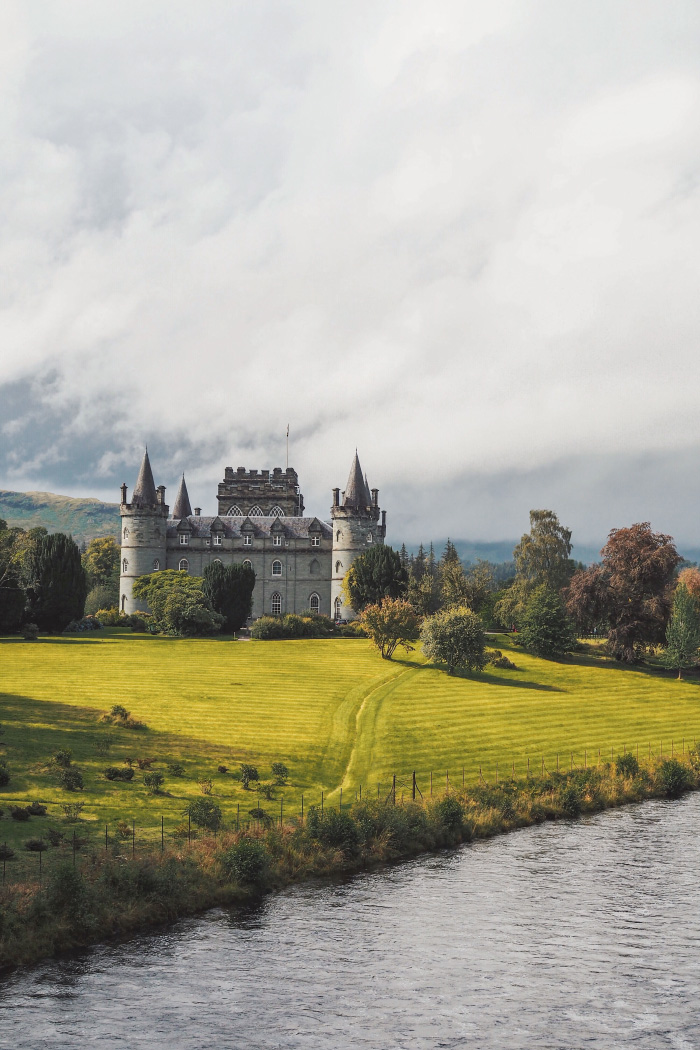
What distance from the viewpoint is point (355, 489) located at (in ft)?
345

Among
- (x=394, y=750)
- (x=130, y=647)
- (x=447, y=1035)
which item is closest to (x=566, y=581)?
(x=130, y=647)

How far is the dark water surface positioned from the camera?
23.2m

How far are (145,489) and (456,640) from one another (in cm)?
5147

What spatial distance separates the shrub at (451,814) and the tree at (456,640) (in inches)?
1227

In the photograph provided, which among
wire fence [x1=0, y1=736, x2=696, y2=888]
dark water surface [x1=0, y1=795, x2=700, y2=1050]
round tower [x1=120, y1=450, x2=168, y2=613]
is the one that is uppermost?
round tower [x1=120, y1=450, x2=168, y2=613]

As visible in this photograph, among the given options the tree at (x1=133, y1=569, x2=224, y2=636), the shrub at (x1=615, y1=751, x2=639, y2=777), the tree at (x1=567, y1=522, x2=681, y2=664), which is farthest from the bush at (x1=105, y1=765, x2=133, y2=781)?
the tree at (x1=567, y1=522, x2=681, y2=664)

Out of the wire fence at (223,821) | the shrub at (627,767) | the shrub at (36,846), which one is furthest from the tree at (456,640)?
the shrub at (36,846)

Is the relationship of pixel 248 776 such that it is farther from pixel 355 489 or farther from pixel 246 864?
pixel 355 489

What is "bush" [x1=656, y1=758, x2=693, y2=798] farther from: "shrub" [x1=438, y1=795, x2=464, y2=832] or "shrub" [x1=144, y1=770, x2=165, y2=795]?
"shrub" [x1=144, y1=770, x2=165, y2=795]

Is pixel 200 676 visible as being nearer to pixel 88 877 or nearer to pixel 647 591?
pixel 88 877

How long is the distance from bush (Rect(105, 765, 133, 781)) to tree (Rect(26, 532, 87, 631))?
49.4 meters

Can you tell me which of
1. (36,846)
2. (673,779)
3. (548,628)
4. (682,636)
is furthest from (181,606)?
(36,846)

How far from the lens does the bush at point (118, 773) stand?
40281mm

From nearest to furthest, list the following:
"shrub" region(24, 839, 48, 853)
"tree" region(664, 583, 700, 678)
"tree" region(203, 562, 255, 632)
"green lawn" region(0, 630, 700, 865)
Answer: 1. "shrub" region(24, 839, 48, 853)
2. "green lawn" region(0, 630, 700, 865)
3. "tree" region(664, 583, 700, 678)
4. "tree" region(203, 562, 255, 632)
